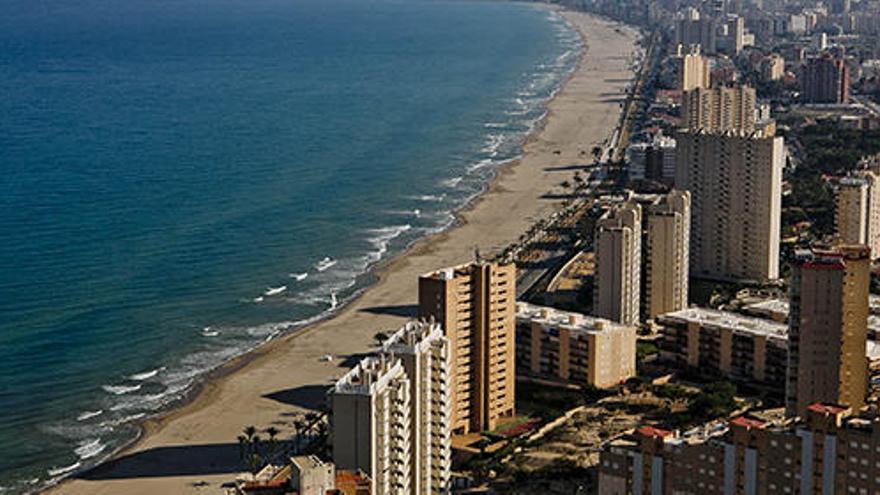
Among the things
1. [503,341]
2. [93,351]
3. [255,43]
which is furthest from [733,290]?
[255,43]

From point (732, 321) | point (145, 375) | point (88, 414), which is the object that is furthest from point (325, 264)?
point (732, 321)

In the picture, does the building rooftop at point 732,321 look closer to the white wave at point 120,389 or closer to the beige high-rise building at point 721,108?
the white wave at point 120,389

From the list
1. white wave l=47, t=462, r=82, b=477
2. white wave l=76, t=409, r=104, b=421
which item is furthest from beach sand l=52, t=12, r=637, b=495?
white wave l=76, t=409, r=104, b=421

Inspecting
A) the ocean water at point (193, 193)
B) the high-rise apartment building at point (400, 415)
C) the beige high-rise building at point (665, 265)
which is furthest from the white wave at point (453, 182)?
the high-rise apartment building at point (400, 415)

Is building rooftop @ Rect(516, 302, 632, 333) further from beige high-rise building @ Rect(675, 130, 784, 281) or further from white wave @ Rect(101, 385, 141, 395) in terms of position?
beige high-rise building @ Rect(675, 130, 784, 281)

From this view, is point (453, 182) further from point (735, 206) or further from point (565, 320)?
point (565, 320)

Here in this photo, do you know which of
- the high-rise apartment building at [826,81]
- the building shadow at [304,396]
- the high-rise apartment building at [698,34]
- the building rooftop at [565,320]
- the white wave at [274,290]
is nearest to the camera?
the building shadow at [304,396]

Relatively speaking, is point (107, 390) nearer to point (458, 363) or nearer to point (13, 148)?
point (458, 363)
